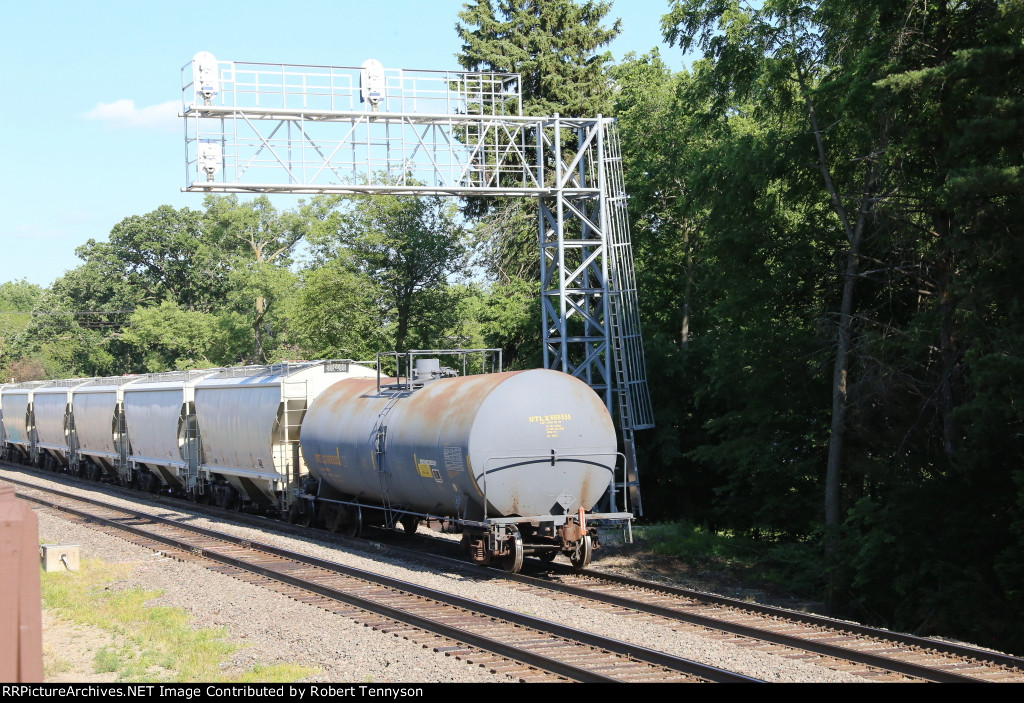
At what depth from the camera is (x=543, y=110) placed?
40.1 m

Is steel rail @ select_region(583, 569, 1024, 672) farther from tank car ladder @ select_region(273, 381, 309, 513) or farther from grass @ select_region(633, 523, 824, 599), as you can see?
tank car ladder @ select_region(273, 381, 309, 513)

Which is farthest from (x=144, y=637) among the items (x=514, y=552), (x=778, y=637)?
(x=778, y=637)

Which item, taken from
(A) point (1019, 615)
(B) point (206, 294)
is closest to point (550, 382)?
(A) point (1019, 615)

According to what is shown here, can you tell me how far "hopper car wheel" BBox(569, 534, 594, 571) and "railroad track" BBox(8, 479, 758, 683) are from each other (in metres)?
3.14

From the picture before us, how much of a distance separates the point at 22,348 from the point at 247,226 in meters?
28.7

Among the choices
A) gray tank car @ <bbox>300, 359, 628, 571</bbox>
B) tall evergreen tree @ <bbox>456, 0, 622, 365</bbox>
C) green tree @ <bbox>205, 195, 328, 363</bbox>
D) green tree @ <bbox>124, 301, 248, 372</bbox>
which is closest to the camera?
gray tank car @ <bbox>300, 359, 628, 571</bbox>

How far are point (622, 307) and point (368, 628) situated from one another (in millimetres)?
14977

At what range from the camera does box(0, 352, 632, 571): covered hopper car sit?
52.5ft

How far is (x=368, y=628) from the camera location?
Result: 12500 mm

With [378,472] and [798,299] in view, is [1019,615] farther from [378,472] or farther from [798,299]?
[378,472]

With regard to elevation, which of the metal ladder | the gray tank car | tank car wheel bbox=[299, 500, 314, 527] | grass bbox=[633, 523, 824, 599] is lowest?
grass bbox=[633, 523, 824, 599]

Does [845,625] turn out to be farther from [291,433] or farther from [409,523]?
[291,433]

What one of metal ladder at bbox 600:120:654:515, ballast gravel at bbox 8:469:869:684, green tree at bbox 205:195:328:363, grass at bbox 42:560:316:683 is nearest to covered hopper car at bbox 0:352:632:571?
ballast gravel at bbox 8:469:869:684

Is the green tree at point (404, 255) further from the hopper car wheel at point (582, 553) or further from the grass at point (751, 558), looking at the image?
the hopper car wheel at point (582, 553)
